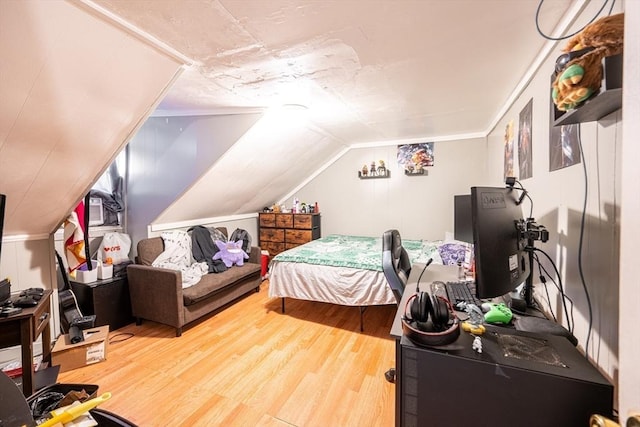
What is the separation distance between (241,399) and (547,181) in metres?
2.33

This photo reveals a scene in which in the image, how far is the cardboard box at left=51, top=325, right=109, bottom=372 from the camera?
2.00m

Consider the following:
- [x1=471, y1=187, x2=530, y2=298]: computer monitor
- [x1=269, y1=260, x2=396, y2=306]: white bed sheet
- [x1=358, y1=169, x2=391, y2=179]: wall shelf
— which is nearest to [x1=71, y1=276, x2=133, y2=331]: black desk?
[x1=269, y1=260, x2=396, y2=306]: white bed sheet

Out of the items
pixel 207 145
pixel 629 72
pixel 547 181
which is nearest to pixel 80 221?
pixel 207 145

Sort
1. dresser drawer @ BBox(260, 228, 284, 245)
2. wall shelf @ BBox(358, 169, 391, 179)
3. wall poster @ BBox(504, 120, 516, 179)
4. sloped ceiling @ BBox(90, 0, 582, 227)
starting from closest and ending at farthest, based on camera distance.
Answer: sloped ceiling @ BBox(90, 0, 582, 227) < wall poster @ BBox(504, 120, 516, 179) < wall shelf @ BBox(358, 169, 391, 179) < dresser drawer @ BBox(260, 228, 284, 245)

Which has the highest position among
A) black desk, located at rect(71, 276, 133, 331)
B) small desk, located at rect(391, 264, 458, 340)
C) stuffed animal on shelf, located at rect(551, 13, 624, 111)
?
stuffed animal on shelf, located at rect(551, 13, 624, 111)

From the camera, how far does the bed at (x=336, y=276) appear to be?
2.57 m

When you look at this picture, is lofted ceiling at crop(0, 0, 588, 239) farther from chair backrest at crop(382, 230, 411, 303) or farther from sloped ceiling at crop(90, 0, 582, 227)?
chair backrest at crop(382, 230, 411, 303)

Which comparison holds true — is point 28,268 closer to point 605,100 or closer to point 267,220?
point 267,220

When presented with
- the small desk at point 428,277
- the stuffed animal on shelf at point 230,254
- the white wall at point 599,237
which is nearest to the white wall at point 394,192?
the stuffed animal on shelf at point 230,254

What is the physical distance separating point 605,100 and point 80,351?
339cm

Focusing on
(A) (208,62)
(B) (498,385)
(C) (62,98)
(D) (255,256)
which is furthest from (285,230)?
(B) (498,385)

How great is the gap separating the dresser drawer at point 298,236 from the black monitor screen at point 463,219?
2579 mm

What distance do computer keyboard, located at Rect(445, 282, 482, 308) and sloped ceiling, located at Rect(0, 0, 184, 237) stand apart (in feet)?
7.20

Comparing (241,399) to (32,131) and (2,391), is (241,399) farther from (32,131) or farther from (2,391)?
(32,131)
